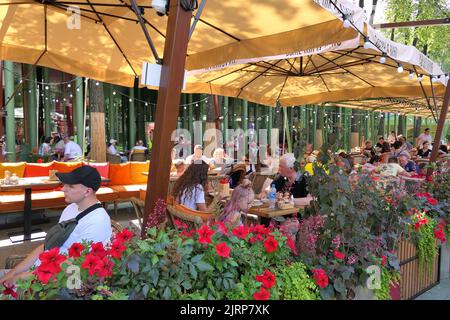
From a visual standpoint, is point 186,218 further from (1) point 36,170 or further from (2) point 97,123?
(2) point 97,123

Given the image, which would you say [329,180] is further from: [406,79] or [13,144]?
[13,144]

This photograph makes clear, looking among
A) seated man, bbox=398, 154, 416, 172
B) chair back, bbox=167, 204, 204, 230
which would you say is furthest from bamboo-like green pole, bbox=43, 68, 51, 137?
chair back, bbox=167, 204, 204, 230

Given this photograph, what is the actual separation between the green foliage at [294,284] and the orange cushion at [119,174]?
659cm

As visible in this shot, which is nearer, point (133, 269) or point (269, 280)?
point (133, 269)

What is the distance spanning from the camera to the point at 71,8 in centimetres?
455

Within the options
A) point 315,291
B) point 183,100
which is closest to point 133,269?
point 315,291

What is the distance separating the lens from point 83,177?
276cm

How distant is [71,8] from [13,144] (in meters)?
9.74

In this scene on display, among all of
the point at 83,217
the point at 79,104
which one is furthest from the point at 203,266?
the point at 79,104

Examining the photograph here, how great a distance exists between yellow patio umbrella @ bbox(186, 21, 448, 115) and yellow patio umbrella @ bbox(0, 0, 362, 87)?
85cm

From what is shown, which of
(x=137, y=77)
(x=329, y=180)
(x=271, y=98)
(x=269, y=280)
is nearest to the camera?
(x=269, y=280)

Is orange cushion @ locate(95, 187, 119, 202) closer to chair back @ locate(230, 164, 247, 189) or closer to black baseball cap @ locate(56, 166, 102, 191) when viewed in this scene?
chair back @ locate(230, 164, 247, 189)

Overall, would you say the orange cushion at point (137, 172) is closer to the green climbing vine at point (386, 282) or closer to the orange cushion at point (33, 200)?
the orange cushion at point (33, 200)

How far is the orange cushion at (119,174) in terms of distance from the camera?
8211 millimetres
